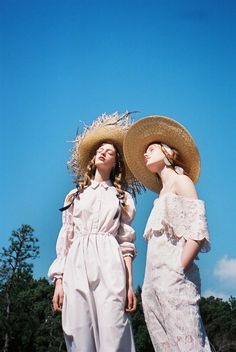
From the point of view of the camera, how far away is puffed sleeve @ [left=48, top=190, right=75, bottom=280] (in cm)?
417

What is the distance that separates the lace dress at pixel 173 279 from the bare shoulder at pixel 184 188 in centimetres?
7

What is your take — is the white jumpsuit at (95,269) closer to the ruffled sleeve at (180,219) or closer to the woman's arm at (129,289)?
the woman's arm at (129,289)

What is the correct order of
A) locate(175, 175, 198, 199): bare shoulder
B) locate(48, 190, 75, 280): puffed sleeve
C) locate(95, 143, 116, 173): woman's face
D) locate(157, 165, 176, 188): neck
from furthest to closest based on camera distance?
locate(95, 143, 116, 173): woman's face → locate(157, 165, 176, 188): neck → locate(48, 190, 75, 280): puffed sleeve → locate(175, 175, 198, 199): bare shoulder

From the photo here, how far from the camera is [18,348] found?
90.3ft

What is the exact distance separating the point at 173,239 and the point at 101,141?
1.53 m

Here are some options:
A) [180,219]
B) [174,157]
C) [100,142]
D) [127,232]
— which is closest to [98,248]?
[127,232]

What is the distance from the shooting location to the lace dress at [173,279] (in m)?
3.45

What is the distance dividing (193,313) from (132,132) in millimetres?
1902

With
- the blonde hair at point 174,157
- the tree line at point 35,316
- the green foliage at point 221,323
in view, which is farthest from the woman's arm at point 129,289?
the green foliage at point 221,323

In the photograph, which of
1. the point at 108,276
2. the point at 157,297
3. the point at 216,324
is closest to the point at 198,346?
the point at 157,297

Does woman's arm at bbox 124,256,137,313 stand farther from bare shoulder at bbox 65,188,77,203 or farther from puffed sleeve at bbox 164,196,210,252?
bare shoulder at bbox 65,188,77,203

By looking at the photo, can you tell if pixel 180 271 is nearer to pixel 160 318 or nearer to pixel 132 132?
pixel 160 318

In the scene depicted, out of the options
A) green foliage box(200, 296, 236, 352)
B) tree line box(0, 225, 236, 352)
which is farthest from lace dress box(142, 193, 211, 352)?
green foliage box(200, 296, 236, 352)

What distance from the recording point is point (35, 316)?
26.8 m
